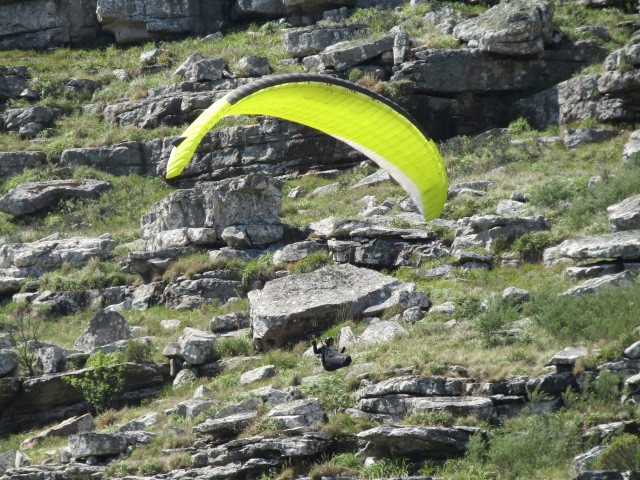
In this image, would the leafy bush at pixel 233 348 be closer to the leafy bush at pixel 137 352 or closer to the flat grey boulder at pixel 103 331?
the leafy bush at pixel 137 352

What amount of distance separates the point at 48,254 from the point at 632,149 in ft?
44.6

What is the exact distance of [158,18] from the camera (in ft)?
146

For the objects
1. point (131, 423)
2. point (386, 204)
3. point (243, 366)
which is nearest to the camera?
point (131, 423)

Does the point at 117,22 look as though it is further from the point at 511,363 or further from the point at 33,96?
the point at 511,363

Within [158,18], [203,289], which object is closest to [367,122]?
[203,289]

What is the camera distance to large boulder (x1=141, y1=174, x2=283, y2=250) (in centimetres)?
2747

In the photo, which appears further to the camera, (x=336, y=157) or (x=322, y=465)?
(x=336, y=157)

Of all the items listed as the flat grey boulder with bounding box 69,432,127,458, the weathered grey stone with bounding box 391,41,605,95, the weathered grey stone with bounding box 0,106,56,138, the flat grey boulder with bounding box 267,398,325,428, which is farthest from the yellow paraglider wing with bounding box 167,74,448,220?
the weathered grey stone with bounding box 0,106,56,138

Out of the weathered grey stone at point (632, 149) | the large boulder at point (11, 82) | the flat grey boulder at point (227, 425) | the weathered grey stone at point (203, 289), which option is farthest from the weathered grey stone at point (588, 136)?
the large boulder at point (11, 82)

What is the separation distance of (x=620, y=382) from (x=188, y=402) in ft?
21.7

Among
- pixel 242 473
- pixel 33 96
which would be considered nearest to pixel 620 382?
pixel 242 473

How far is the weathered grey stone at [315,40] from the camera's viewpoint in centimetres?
3897

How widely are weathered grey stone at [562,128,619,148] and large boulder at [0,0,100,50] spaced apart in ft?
70.7

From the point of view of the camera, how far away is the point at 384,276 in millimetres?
23406
